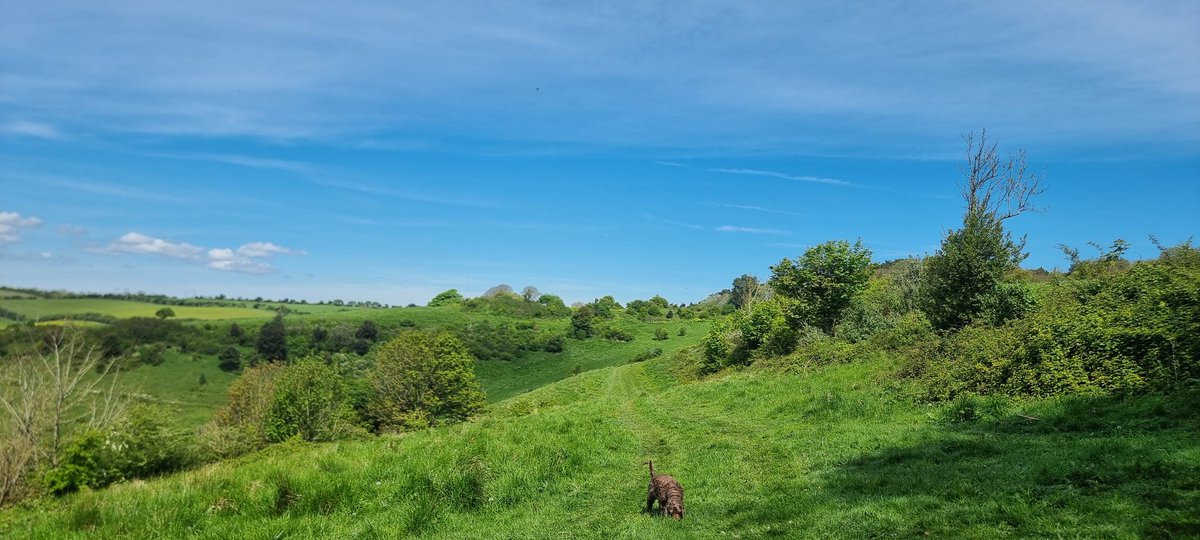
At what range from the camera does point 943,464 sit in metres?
10.3

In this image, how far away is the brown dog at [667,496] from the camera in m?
9.52

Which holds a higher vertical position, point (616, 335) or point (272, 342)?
point (616, 335)

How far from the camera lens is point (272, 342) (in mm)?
140750

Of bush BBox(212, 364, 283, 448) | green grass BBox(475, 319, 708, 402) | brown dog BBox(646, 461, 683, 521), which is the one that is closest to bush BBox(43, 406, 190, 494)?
bush BBox(212, 364, 283, 448)

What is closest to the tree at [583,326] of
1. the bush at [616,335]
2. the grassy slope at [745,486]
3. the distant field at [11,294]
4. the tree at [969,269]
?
the bush at [616,335]

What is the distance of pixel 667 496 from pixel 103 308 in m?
171

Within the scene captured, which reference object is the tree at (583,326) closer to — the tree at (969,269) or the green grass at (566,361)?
the green grass at (566,361)

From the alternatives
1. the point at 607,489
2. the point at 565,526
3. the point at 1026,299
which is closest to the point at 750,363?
the point at 1026,299

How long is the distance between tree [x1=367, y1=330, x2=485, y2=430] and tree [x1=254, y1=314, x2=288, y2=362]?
92.2m

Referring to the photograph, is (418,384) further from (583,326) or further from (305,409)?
(583,326)

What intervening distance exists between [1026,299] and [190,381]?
144725 mm

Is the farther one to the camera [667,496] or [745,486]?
[745,486]

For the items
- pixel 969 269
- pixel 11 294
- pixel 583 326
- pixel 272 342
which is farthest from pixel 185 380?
pixel 969 269

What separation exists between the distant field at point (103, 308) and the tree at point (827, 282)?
105 metres
